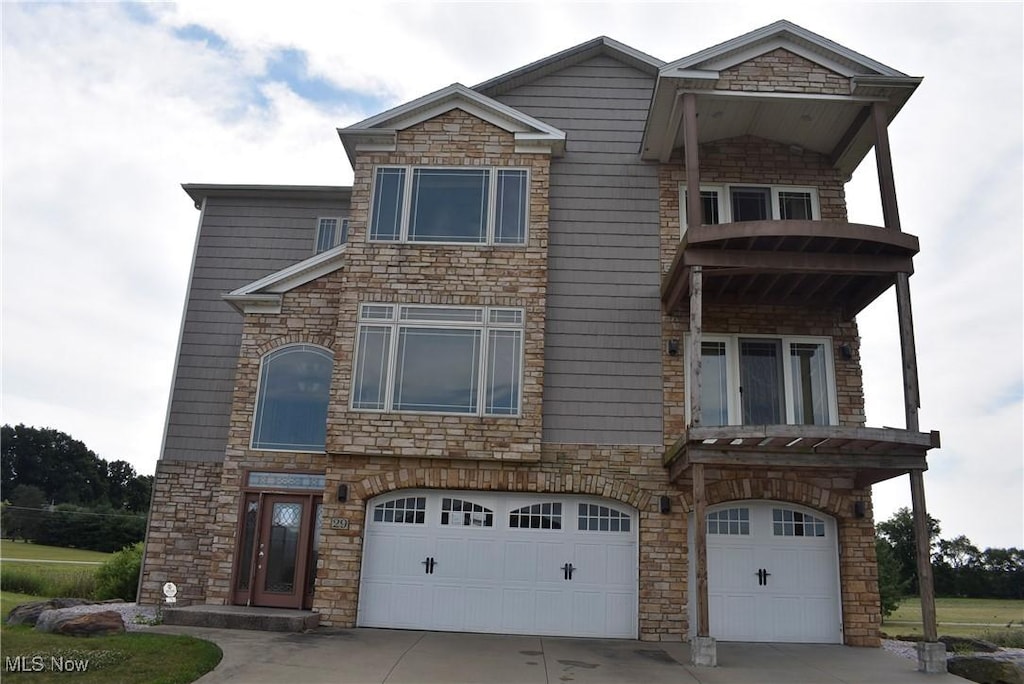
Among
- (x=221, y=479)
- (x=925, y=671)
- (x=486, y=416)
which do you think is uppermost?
(x=486, y=416)

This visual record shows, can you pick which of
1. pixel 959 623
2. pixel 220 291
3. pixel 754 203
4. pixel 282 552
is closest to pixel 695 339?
pixel 754 203

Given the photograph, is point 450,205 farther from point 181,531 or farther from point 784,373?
point 181,531

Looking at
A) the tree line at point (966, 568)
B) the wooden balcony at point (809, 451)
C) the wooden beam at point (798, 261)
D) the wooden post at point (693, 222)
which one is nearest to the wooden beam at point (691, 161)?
the wooden post at point (693, 222)

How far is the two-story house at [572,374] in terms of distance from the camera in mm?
11281

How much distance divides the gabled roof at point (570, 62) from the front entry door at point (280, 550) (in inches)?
316

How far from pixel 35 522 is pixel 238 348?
3037 centimetres

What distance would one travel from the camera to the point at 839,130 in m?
12.4

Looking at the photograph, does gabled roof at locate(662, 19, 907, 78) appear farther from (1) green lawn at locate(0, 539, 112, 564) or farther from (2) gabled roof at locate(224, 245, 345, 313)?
(1) green lawn at locate(0, 539, 112, 564)

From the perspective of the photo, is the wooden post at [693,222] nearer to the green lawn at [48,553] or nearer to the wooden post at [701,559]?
the wooden post at [701,559]

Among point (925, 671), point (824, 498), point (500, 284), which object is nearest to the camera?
point (925, 671)

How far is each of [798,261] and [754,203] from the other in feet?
8.19

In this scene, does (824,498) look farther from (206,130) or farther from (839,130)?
(206,130)

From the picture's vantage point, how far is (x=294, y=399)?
12812mm

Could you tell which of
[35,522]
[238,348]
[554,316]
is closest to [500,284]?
[554,316]
